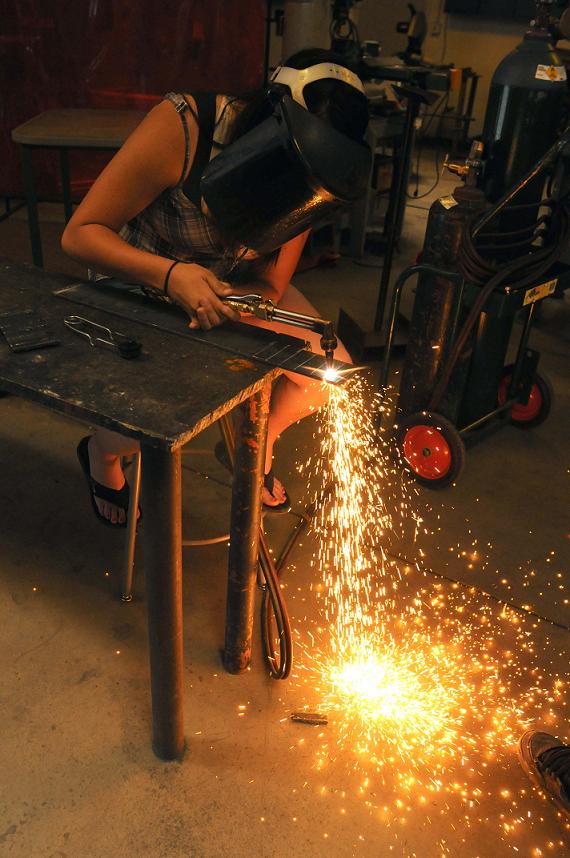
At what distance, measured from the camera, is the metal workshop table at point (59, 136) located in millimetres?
2721

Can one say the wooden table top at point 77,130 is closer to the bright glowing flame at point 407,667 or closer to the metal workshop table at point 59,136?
the metal workshop table at point 59,136

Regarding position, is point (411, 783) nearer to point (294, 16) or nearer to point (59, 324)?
point (59, 324)

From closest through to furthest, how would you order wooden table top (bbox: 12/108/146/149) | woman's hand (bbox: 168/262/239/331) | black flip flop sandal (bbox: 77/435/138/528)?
woman's hand (bbox: 168/262/239/331) → black flip flop sandal (bbox: 77/435/138/528) → wooden table top (bbox: 12/108/146/149)

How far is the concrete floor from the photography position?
146cm

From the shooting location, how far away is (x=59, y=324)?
1.60 metres

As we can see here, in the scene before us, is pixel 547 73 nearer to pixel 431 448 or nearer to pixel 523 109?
pixel 523 109

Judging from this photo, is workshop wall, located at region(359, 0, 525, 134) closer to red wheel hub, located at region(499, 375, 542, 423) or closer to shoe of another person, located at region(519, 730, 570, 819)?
red wheel hub, located at region(499, 375, 542, 423)

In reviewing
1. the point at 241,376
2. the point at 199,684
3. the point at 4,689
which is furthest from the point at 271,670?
the point at 241,376

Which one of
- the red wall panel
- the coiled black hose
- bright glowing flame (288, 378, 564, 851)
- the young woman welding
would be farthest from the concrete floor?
the red wall panel

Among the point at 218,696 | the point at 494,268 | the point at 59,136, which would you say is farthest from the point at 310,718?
the point at 59,136

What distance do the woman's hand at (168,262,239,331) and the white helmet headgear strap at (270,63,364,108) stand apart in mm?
409

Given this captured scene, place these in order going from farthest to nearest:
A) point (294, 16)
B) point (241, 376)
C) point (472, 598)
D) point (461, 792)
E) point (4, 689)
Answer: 1. point (294, 16)
2. point (472, 598)
3. point (4, 689)
4. point (461, 792)
5. point (241, 376)

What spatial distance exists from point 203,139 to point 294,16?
3586mm

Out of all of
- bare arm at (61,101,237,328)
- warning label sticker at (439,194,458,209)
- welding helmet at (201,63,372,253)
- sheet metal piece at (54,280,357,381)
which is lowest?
sheet metal piece at (54,280,357,381)
